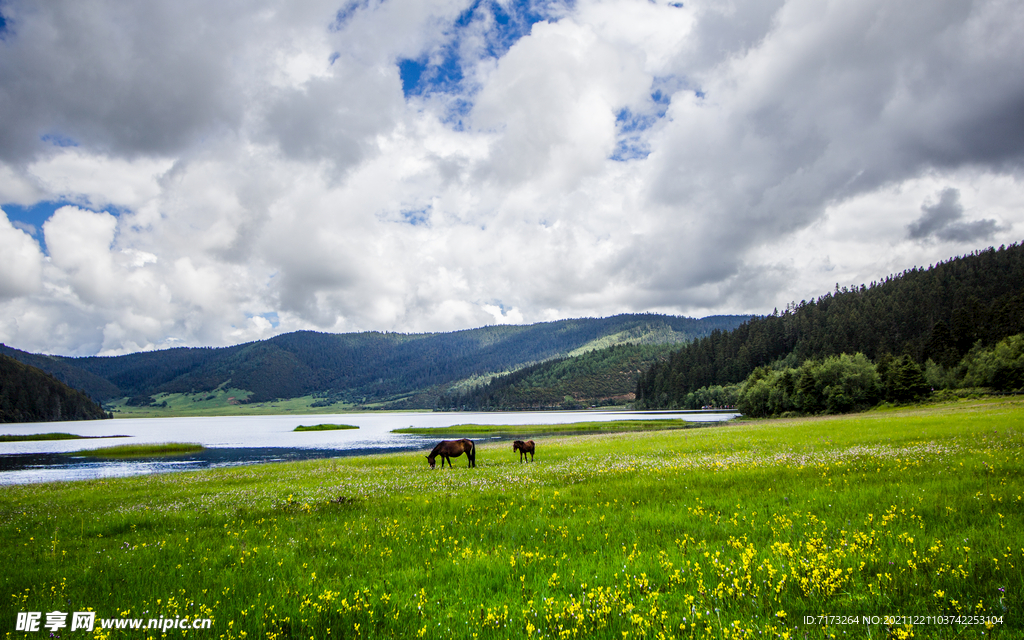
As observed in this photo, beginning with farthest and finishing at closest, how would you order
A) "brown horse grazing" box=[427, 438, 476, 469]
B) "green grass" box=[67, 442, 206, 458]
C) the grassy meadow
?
"green grass" box=[67, 442, 206, 458]
"brown horse grazing" box=[427, 438, 476, 469]
the grassy meadow

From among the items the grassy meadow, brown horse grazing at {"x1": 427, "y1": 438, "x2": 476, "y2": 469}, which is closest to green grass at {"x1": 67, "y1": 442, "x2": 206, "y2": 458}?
Answer: brown horse grazing at {"x1": 427, "y1": 438, "x2": 476, "y2": 469}

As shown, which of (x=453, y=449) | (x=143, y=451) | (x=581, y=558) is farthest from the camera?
(x=143, y=451)

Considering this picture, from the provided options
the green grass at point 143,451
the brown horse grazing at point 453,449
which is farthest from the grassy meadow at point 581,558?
the green grass at point 143,451

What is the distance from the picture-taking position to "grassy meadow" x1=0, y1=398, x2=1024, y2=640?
6734 millimetres

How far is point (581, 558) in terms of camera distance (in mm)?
9578

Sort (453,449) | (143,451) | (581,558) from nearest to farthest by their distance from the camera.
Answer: (581,558)
(453,449)
(143,451)

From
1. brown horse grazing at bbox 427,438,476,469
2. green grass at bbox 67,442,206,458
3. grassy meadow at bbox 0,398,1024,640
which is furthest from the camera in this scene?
green grass at bbox 67,442,206,458

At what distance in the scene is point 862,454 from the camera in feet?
72.1

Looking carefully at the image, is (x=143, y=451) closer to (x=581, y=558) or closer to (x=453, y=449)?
(x=453, y=449)

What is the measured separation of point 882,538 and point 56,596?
52.0 feet

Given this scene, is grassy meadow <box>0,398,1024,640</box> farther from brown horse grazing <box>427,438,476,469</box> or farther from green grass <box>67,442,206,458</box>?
green grass <box>67,442,206,458</box>

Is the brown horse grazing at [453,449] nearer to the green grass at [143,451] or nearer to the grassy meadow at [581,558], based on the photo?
the grassy meadow at [581,558]

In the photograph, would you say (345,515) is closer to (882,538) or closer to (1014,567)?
(882,538)

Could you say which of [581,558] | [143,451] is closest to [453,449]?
[581,558]
